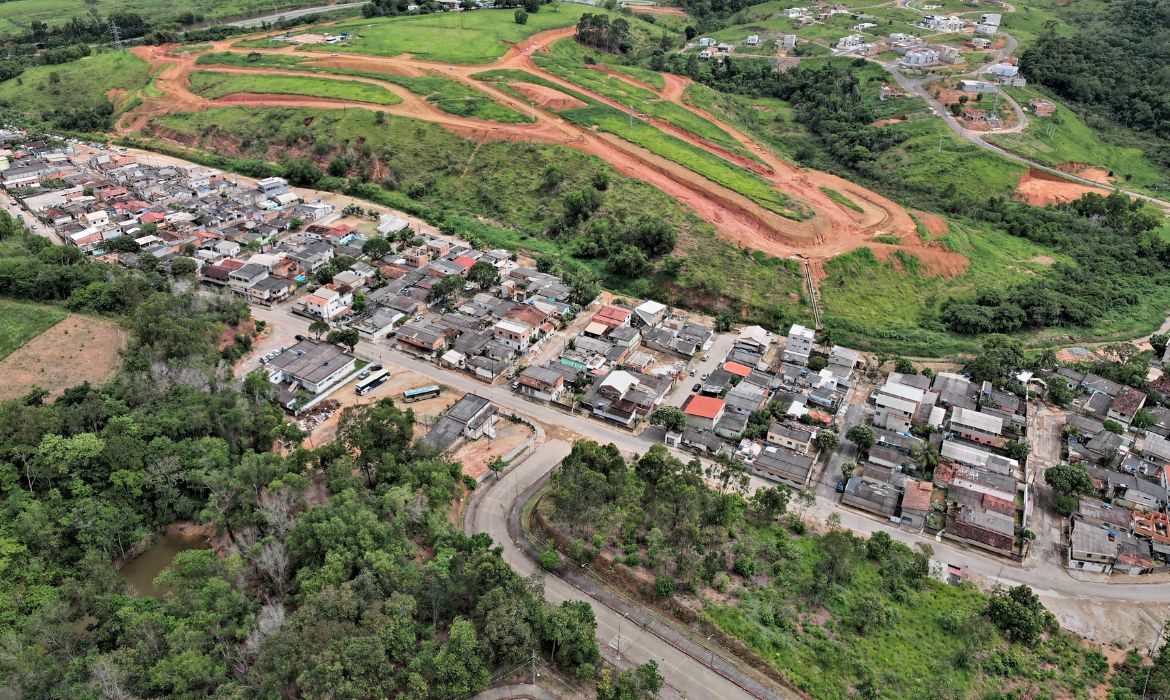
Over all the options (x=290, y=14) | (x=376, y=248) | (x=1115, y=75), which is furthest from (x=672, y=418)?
(x=290, y=14)

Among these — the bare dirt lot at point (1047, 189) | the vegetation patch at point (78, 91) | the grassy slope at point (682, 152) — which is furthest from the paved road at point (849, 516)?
the vegetation patch at point (78, 91)

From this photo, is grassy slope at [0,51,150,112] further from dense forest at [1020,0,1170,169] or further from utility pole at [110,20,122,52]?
dense forest at [1020,0,1170,169]

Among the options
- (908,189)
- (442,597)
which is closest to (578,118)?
(908,189)

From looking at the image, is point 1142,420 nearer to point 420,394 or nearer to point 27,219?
point 420,394

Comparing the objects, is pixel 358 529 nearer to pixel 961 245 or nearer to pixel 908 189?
pixel 961 245

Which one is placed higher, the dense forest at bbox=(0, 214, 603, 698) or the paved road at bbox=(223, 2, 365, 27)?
the paved road at bbox=(223, 2, 365, 27)

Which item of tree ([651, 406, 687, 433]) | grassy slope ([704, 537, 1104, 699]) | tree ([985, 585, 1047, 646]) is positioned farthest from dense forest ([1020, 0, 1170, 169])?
grassy slope ([704, 537, 1104, 699])
